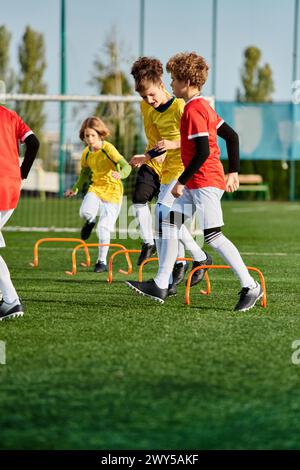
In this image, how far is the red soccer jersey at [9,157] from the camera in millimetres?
5836

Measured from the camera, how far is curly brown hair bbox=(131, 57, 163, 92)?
7027 millimetres

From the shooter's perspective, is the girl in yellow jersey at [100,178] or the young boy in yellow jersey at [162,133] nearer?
the young boy in yellow jersey at [162,133]

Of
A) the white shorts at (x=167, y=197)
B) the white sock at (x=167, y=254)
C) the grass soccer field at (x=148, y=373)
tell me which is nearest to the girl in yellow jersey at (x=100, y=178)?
Result: the grass soccer field at (x=148, y=373)

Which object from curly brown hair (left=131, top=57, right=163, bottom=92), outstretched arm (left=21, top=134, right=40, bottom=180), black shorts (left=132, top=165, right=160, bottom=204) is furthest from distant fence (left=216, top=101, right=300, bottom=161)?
outstretched arm (left=21, top=134, right=40, bottom=180)

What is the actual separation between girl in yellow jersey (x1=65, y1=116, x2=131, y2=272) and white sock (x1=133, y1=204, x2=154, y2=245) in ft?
1.62

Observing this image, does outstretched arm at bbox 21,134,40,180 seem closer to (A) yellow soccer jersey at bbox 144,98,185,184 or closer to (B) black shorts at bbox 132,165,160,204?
(A) yellow soccer jersey at bbox 144,98,185,184

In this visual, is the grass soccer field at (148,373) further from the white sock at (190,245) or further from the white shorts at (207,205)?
the white shorts at (207,205)

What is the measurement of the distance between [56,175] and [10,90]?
57.5ft

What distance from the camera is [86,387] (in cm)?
401

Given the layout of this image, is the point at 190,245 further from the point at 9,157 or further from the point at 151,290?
the point at 9,157

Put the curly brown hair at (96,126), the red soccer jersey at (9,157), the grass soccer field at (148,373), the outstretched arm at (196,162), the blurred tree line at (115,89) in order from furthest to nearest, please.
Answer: the blurred tree line at (115,89) < the curly brown hair at (96,126) < the outstretched arm at (196,162) < the red soccer jersey at (9,157) < the grass soccer field at (148,373)

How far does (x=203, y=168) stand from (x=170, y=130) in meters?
1.15

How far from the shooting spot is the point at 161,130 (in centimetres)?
750

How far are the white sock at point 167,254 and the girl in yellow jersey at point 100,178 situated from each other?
302 centimetres
